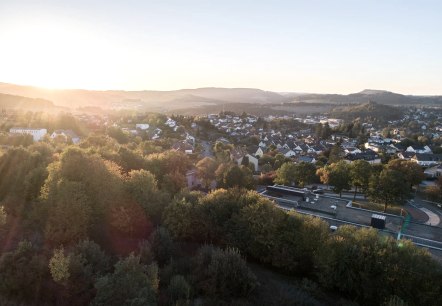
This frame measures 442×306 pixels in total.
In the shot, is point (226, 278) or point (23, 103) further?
point (23, 103)

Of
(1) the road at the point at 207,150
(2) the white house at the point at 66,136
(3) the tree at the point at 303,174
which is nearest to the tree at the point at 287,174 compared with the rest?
(3) the tree at the point at 303,174

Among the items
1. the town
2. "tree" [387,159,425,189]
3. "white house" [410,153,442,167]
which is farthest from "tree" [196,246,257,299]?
"white house" [410,153,442,167]

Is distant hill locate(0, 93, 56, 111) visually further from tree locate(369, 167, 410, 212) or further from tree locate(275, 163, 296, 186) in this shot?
tree locate(369, 167, 410, 212)

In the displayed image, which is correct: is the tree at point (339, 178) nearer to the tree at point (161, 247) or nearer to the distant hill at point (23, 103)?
the tree at point (161, 247)

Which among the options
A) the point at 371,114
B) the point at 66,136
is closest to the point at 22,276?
the point at 66,136

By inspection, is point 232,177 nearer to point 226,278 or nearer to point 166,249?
point 166,249

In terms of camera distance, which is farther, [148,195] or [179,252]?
[148,195]

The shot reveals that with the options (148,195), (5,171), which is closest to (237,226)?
(148,195)

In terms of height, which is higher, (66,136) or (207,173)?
(207,173)

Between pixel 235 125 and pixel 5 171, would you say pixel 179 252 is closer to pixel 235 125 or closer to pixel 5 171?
pixel 5 171
